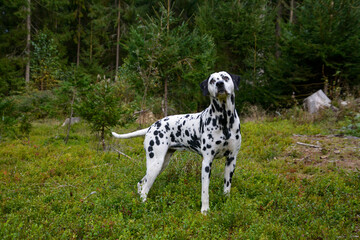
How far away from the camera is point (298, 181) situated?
4926 millimetres

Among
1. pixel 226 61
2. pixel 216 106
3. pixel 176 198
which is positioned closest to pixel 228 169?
pixel 176 198

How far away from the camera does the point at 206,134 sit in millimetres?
3828

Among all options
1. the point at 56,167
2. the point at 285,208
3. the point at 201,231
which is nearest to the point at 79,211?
the point at 201,231

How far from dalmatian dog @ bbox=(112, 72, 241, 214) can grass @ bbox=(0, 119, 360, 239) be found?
436 mm

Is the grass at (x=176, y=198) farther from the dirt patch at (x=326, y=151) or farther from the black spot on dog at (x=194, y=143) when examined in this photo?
the black spot on dog at (x=194, y=143)

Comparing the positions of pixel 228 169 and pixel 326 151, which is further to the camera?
pixel 326 151

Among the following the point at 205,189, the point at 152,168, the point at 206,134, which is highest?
the point at 206,134

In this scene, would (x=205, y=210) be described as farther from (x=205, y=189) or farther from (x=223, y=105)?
→ (x=223, y=105)

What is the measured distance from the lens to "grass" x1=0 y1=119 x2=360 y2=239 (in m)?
3.23

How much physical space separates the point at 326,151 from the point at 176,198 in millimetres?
4355

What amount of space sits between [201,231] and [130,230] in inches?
35.9

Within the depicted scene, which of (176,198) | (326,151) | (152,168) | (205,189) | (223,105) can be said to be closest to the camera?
(223,105)

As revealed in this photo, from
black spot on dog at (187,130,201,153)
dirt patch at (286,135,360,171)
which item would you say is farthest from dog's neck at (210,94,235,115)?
dirt patch at (286,135,360,171)

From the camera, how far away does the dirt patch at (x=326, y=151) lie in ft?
19.2
